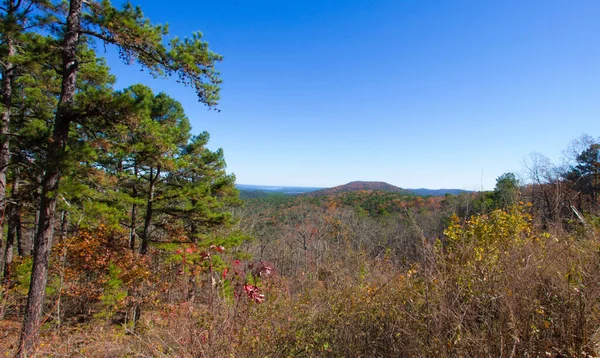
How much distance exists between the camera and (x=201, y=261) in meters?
2.61

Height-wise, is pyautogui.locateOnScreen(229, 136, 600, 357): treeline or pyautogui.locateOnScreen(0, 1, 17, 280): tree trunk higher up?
pyautogui.locateOnScreen(0, 1, 17, 280): tree trunk

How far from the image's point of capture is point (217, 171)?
10.5 m

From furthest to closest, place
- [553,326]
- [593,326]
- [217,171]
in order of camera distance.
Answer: [217,171] < [553,326] < [593,326]

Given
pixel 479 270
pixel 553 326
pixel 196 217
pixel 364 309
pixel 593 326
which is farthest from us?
pixel 196 217

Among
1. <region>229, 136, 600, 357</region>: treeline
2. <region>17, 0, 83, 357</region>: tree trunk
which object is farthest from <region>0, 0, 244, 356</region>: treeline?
<region>229, 136, 600, 357</region>: treeline

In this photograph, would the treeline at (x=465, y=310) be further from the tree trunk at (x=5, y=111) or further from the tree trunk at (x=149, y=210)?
the tree trunk at (x=149, y=210)

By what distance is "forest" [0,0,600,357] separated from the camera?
206 cm

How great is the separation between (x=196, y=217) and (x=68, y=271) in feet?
13.5

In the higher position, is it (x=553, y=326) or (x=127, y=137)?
(x=127, y=137)

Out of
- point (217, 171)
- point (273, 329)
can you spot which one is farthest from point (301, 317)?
point (217, 171)

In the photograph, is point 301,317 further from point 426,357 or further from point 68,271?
point 68,271

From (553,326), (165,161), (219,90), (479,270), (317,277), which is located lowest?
(317,277)

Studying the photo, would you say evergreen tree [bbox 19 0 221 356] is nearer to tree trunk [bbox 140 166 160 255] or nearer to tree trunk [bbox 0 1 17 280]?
tree trunk [bbox 0 1 17 280]

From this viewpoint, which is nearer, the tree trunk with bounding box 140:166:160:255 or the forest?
the forest
